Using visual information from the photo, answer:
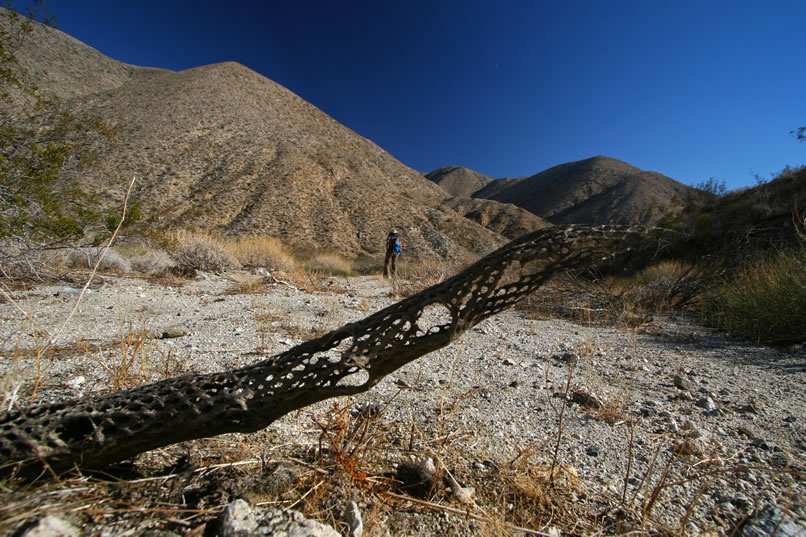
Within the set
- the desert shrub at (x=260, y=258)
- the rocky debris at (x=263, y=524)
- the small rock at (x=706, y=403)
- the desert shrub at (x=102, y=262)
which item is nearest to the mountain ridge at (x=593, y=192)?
the desert shrub at (x=260, y=258)

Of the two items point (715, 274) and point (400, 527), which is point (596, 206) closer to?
point (715, 274)

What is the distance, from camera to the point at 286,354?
3.48 feet

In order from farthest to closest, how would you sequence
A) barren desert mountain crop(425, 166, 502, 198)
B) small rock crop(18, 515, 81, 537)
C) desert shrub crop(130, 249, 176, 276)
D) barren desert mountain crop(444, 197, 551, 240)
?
barren desert mountain crop(425, 166, 502, 198)
barren desert mountain crop(444, 197, 551, 240)
desert shrub crop(130, 249, 176, 276)
small rock crop(18, 515, 81, 537)

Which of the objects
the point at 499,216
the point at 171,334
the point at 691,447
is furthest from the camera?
the point at 499,216

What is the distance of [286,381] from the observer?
1.01 meters

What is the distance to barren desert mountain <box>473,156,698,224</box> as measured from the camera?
37750 mm

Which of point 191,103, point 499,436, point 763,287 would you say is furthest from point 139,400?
point 191,103

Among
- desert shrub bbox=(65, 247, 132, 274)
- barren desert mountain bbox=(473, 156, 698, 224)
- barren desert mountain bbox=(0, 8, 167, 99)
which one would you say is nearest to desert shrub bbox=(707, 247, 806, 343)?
desert shrub bbox=(65, 247, 132, 274)

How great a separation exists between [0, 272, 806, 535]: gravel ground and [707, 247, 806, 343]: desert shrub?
14.4 inches

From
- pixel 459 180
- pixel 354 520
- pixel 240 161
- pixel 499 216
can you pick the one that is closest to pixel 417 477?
pixel 354 520

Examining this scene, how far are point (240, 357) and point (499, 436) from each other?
5.86 feet

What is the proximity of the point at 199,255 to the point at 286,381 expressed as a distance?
26.2ft

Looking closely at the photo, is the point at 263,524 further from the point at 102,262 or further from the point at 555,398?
the point at 102,262

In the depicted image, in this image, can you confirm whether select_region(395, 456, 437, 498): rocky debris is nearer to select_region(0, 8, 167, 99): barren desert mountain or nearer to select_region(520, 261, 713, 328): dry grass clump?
select_region(520, 261, 713, 328): dry grass clump
